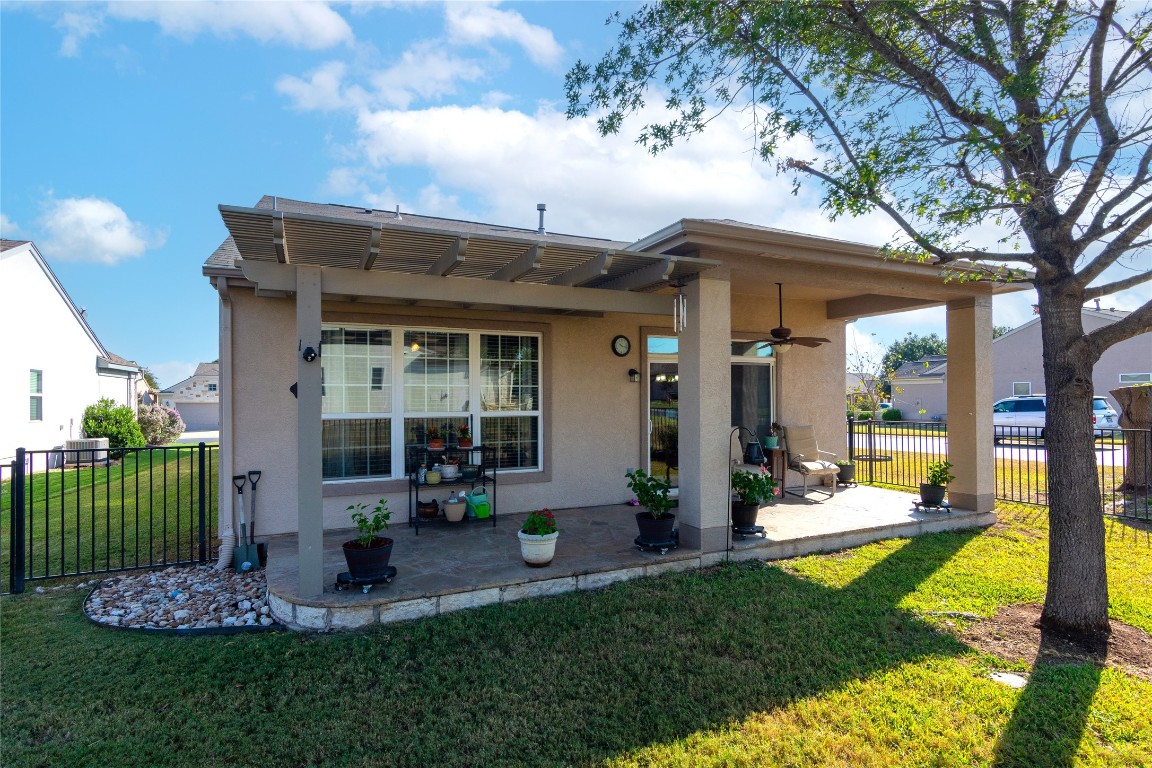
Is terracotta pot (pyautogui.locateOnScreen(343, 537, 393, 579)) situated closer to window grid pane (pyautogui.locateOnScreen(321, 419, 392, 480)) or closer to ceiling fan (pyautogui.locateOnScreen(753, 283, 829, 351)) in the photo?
window grid pane (pyautogui.locateOnScreen(321, 419, 392, 480))

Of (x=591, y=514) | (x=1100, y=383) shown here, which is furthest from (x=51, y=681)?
(x=1100, y=383)

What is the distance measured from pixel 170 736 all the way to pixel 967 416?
8.16m

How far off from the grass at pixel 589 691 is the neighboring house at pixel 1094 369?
21.1 meters

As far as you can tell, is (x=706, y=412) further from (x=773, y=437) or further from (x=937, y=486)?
(x=937, y=486)

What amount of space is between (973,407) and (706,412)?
4150mm

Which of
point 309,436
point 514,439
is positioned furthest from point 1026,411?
point 309,436

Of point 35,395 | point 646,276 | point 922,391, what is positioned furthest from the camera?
point 922,391

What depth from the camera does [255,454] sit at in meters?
5.62

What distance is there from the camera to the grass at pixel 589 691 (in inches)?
105

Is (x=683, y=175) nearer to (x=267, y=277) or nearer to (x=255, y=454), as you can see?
(x=267, y=277)

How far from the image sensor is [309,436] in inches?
157

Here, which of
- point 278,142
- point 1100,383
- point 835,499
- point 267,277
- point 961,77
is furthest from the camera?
point 1100,383

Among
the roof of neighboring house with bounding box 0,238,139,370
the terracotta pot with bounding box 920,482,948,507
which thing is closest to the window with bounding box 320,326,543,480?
the terracotta pot with bounding box 920,482,948,507

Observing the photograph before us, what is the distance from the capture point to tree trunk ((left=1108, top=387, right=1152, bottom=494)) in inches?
315
